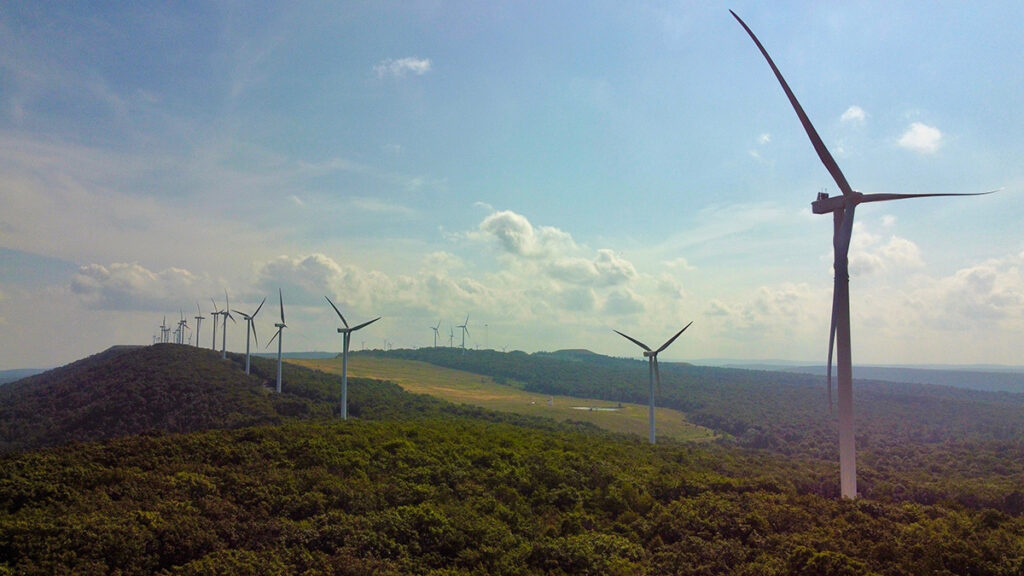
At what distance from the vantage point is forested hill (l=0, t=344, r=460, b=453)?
94.1 metres

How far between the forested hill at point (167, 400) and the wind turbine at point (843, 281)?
75.8 metres

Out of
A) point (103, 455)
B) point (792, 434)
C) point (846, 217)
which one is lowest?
point (792, 434)

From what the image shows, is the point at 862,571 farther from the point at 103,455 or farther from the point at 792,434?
the point at 792,434

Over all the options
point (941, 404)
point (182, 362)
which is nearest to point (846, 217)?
point (182, 362)

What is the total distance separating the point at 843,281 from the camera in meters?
40.3

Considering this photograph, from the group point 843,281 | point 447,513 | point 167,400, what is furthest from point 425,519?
point 167,400

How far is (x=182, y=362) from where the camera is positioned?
4921 inches

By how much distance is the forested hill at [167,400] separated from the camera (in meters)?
94.1

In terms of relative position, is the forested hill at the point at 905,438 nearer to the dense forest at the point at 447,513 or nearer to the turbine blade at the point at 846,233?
the dense forest at the point at 447,513

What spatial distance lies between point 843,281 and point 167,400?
317 ft

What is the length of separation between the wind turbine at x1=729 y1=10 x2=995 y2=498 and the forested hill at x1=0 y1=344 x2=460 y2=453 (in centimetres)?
7581

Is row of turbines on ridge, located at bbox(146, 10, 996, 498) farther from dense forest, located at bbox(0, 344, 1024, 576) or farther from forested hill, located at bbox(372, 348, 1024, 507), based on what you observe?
forested hill, located at bbox(372, 348, 1024, 507)

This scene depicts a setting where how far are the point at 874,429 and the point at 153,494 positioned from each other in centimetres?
14582

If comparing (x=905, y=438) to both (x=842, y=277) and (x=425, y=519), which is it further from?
(x=425, y=519)
